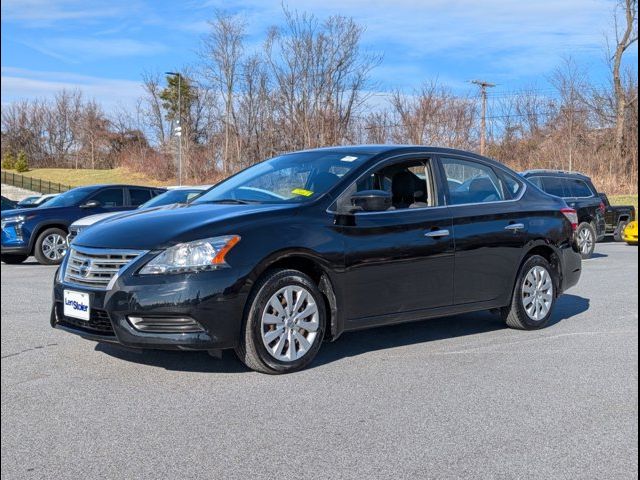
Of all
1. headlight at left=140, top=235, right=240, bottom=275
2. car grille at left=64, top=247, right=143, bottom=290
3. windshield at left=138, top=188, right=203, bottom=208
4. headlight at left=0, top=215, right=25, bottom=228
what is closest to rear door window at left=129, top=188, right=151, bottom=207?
windshield at left=138, top=188, right=203, bottom=208

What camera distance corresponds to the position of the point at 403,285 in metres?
5.95

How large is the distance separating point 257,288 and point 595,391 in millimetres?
2366

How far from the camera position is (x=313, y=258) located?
5426mm

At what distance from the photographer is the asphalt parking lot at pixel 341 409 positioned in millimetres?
3613

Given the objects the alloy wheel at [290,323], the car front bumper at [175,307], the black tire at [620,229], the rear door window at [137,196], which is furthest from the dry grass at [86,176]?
the car front bumper at [175,307]

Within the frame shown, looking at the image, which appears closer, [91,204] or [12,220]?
[12,220]

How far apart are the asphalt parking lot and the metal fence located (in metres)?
66.6

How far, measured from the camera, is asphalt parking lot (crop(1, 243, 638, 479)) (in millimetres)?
3613

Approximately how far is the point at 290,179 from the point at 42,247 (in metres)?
9.74

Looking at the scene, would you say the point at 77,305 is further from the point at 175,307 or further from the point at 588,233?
the point at 588,233

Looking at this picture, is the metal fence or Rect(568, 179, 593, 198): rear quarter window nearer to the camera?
Rect(568, 179, 593, 198): rear quarter window

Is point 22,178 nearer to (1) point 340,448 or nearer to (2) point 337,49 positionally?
(2) point 337,49

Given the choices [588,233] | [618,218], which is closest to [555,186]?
[588,233]

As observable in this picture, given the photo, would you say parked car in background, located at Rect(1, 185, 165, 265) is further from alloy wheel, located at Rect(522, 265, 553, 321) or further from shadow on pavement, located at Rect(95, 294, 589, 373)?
alloy wheel, located at Rect(522, 265, 553, 321)
